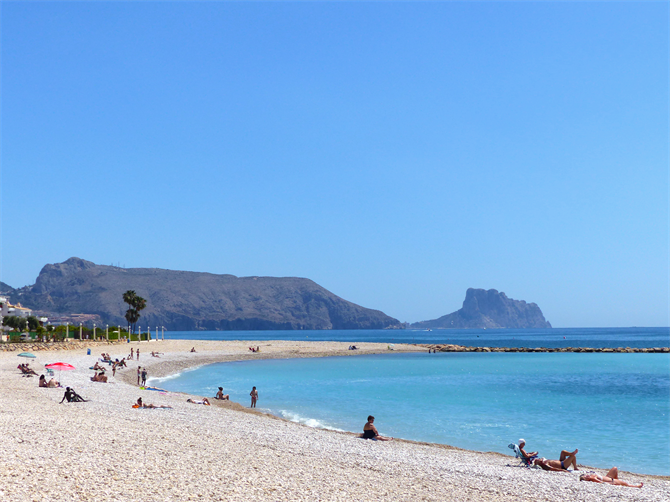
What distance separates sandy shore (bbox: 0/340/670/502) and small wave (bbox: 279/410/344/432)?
247 centimetres

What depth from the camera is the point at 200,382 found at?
38.6 metres

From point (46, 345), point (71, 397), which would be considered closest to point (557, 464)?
point (71, 397)

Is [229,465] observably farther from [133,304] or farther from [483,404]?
[133,304]

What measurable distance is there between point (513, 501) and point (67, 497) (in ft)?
25.8

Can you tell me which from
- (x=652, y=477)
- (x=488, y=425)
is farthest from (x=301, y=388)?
(x=652, y=477)

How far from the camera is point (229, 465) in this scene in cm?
1123

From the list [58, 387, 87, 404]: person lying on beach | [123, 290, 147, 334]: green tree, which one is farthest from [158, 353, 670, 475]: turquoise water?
[123, 290, 147, 334]: green tree

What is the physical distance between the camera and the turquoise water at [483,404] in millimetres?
20094

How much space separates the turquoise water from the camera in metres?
20.1

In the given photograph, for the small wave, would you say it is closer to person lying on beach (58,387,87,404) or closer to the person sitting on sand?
the person sitting on sand

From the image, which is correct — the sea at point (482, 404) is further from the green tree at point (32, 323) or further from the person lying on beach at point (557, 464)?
the green tree at point (32, 323)

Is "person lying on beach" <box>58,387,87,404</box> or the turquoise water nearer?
the turquoise water

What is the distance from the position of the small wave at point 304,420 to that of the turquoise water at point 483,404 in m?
0.05

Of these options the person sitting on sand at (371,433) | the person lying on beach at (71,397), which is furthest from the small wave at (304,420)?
the person lying on beach at (71,397)
